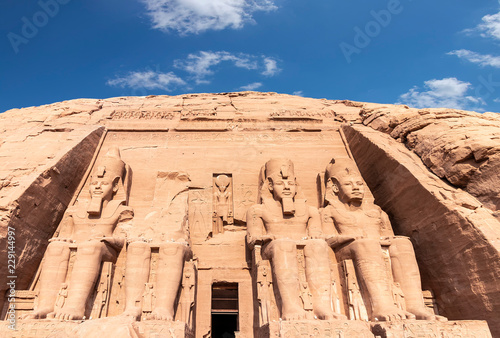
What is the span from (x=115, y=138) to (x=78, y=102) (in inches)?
76.0

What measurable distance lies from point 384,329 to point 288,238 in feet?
5.27

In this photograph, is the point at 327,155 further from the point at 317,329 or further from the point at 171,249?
the point at 317,329

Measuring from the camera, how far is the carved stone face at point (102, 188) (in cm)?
552

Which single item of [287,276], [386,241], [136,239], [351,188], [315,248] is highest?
[351,188]

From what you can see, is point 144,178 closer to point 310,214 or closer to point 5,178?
point 5,178

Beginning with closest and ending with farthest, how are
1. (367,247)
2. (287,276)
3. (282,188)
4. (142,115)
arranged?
(287,276)
(367,247)
(282,188)
(142,115)

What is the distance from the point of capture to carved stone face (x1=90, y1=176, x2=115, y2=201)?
18.1 feet

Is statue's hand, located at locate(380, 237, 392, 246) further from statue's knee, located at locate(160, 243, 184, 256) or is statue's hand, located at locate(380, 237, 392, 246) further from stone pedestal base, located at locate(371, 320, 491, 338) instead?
statue's knee, located at locate(160, 243, 184, 256)

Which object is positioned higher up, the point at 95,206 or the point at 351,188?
the point at 351,188

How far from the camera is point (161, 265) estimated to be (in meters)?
4.85

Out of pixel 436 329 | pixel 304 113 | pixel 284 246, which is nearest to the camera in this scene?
pixel 436 329

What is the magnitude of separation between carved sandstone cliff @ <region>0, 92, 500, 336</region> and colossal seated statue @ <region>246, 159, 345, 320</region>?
627 mm

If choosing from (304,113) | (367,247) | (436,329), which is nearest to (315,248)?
(367,247)

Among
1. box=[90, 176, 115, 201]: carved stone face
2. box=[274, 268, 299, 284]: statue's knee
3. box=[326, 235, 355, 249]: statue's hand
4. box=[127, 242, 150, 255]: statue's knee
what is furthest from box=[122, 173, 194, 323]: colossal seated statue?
box=[326, 235, 355, 249]: statue's hand
